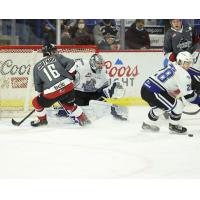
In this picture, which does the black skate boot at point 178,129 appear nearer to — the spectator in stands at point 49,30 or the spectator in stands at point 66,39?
the spectator in stands at point 66,39

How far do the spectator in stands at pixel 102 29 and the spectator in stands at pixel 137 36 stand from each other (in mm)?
165

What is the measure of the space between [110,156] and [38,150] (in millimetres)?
567

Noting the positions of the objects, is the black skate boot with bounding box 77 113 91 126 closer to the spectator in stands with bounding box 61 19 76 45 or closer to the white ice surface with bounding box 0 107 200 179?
the white ice surface with bounding box 0 107 200 179

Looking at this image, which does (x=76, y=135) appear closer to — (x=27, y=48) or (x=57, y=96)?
(x=57, y=96)

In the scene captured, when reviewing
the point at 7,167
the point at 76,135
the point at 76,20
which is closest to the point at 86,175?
the point at 7,167

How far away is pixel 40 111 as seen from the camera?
529 cm

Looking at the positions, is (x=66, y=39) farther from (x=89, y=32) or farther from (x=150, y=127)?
(x=150, y=127)

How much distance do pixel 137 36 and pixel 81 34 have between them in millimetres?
673

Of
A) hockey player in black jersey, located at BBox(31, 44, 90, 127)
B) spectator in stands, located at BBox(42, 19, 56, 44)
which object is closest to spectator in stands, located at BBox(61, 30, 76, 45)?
spectator in stands, located at BBox(42, 19, 56, 44)

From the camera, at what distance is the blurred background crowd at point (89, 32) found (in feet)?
21.5

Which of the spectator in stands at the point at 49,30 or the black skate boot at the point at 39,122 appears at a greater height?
the spectator in stands at the point at 49,30

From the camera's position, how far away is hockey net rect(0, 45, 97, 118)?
5848 millimetres

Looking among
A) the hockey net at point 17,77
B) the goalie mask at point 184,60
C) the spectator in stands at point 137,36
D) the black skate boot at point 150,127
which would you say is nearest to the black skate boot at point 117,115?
the black skate boot at point 150,127

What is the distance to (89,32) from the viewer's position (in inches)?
265
